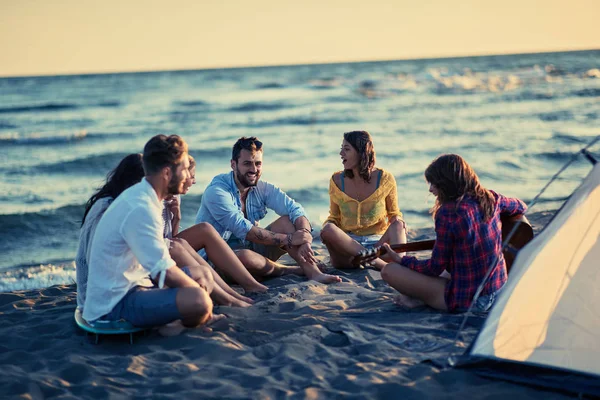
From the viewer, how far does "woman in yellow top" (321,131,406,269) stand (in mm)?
6133

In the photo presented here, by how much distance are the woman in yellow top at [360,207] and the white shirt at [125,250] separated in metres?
2.17

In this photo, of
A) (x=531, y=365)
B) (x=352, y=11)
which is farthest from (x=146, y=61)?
(x=531, y=365)

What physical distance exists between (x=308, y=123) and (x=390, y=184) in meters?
15.6

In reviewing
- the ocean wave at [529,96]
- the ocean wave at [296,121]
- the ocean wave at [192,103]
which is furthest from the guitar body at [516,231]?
the ocean wave at [192,103]

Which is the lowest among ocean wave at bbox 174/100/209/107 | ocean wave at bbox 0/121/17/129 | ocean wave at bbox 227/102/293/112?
ocean wave at bbox 0/121/17/129

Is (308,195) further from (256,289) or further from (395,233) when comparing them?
(256,289)

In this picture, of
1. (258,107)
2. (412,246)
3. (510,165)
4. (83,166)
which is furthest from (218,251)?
(258,107)

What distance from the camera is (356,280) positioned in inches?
238

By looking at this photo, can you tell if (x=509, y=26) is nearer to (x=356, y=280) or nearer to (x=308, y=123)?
(x=308, y=123)

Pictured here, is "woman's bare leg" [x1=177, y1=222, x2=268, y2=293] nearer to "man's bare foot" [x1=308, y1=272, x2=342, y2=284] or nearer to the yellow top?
"man's bare foot" [x1=308, y1=272, x2=342, y2=284]

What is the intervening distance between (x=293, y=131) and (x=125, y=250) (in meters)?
15.9

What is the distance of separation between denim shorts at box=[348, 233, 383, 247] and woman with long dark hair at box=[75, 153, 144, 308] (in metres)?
2.29

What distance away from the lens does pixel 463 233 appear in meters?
4.50

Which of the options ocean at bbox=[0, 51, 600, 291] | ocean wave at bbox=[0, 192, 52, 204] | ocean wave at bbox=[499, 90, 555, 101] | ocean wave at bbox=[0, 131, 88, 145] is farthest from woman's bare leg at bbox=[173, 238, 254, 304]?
ocean wave at bbox=[499, 90, 555, 101]
